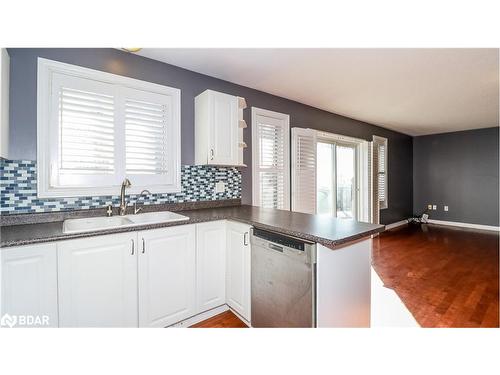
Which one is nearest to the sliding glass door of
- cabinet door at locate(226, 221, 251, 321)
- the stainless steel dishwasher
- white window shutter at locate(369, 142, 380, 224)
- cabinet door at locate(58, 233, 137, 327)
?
white window shutter at locate(369, 142, 380, 224)

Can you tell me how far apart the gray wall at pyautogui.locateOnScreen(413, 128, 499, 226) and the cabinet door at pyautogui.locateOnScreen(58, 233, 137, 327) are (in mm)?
7325

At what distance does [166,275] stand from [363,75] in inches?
111

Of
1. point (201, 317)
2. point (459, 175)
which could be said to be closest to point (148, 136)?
point (201, 317)

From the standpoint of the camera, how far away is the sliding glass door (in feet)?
13.7

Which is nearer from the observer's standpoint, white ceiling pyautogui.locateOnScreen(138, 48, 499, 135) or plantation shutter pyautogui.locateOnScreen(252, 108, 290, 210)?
white ceiling pyautogui.locateOnScreen(138, 48, 499, 135)

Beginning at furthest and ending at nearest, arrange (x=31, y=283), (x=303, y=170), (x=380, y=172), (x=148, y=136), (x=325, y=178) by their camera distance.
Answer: (x=380, y=172)
(x=325, y=178)
(x=303, y=170)
(x=148, y=136)
(x=31, y=283)

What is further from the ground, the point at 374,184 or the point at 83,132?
the point at 83,132

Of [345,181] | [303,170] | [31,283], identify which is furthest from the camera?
[345,181]

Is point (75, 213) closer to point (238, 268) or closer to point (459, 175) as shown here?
point (238, 268)

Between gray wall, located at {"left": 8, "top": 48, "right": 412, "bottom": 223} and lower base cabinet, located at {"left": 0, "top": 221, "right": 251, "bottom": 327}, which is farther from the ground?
gray wall, located at {"left": 8, "top": 48, "right": 412, "bottom": 223}

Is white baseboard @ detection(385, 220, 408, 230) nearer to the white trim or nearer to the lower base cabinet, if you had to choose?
the lower base cabinet

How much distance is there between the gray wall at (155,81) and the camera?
167cm

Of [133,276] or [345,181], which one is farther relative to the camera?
[345,181]

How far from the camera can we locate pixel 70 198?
185 centimetres
